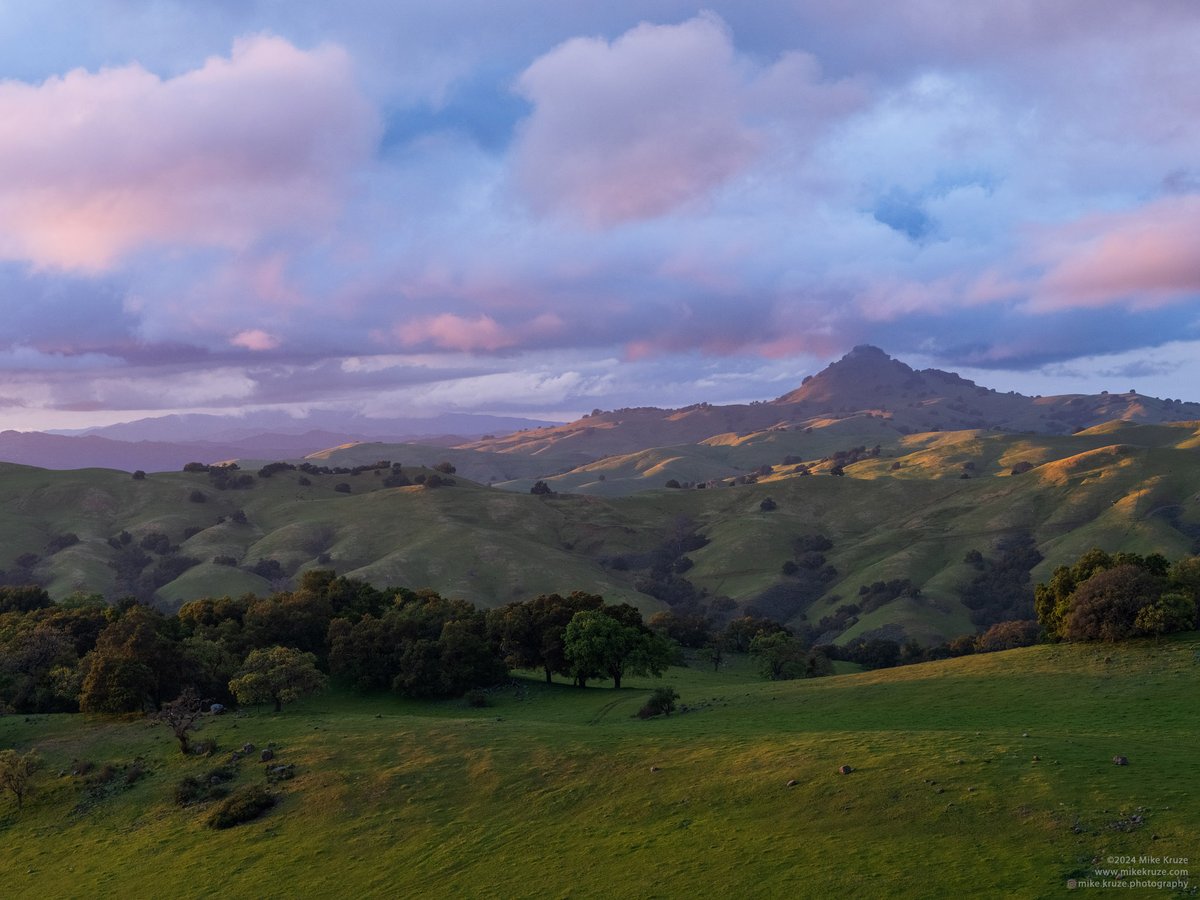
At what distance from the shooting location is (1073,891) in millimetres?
30703

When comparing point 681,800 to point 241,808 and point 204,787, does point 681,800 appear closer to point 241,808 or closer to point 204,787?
point 241,808

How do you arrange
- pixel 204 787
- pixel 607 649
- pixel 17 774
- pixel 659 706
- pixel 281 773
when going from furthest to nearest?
1. pixel 607 649
2. pixel 659 706
3. pixel 17 774
4. pixel 204 787
5. pixel 281 773

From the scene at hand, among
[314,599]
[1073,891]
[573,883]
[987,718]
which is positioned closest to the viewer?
[1073,891]

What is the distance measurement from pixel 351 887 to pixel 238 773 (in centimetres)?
1875

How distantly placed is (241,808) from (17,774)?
18028 mm

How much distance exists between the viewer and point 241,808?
51.0 meters

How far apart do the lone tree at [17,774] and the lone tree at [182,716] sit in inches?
336

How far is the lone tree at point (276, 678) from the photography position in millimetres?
72500

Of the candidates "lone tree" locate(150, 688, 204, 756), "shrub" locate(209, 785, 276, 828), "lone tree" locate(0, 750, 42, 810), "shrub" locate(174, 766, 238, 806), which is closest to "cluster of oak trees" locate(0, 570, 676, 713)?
"lone tree" locate(150, 688, 204, 756)

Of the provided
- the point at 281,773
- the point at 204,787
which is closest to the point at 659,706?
the point at 281,773

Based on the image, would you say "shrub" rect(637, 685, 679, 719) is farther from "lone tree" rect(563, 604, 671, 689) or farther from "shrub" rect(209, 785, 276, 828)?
"shrub" rect(209, 785, 276, 828)

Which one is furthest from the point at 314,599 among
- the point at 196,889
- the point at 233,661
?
the point at 196,889

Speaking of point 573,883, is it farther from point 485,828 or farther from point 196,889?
point 196,889

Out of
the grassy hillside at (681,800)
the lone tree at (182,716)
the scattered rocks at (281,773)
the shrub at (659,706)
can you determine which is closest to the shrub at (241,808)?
the grassy hillside at (681,800)
